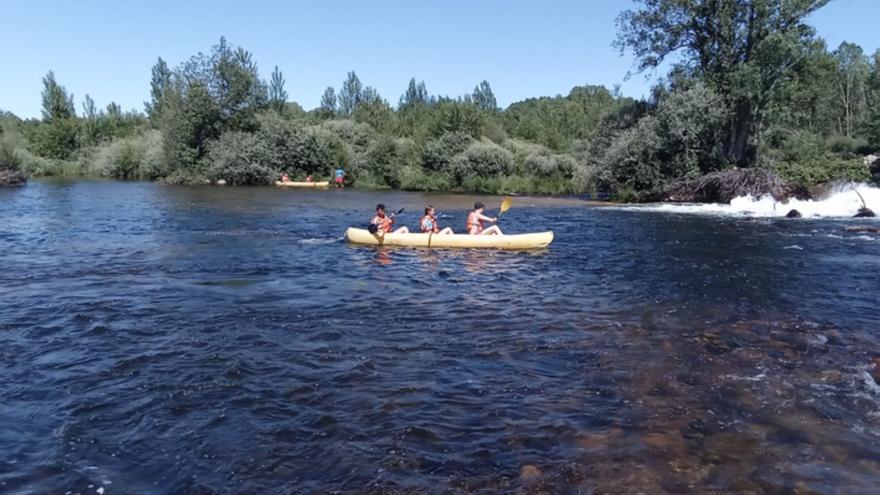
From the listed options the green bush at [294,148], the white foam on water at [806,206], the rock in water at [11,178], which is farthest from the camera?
the green bush at [294,148]

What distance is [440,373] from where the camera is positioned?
7.64 m

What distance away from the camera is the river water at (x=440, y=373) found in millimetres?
5410

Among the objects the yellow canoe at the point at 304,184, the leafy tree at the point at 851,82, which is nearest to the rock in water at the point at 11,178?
the yellow canoe at the point at 304,184

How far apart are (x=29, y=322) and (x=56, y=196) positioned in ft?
93.8

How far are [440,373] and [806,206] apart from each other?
2360cm

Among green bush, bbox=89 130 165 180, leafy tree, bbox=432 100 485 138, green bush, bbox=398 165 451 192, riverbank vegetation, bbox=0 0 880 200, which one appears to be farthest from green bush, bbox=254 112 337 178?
green bush, bbox=89 130 165 180

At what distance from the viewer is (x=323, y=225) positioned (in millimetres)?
22828

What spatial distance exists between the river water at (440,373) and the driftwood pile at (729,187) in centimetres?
1268

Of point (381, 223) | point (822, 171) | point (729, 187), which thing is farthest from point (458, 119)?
point (381, 223)

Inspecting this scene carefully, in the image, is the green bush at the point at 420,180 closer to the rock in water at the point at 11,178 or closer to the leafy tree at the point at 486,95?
the rock in water at the point at 11,178

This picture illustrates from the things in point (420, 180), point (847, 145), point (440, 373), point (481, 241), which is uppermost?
point (847, 145)

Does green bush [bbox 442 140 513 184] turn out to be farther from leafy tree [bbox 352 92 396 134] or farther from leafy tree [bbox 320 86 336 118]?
leafy tree [bbox 320 86 336 118]

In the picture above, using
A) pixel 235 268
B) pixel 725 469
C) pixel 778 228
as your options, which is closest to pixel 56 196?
pixel 235 268

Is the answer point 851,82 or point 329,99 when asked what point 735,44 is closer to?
point 851,82
